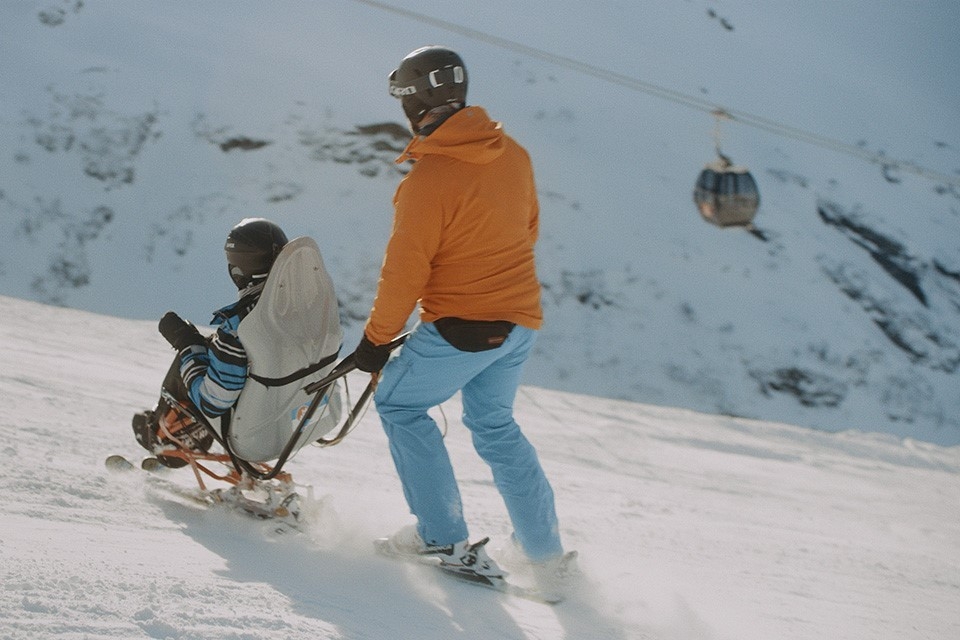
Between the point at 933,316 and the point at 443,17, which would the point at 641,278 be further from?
the point at 443,17

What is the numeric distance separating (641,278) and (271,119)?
232 inches

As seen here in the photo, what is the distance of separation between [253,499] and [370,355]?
39.6 inches

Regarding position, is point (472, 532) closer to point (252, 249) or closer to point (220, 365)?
point (220, 365)

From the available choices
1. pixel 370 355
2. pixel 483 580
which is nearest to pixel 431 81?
pixel 370 355

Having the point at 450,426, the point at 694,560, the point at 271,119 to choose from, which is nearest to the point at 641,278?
the point at 271,119

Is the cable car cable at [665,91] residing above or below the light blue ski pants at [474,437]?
above

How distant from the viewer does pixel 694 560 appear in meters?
4.53

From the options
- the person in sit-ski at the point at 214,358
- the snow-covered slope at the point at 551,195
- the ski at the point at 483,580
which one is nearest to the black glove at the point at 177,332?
the person in sit-ski at the point at 214,358

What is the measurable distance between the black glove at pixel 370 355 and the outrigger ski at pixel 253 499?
772mm

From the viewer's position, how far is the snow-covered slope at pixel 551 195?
1248cm

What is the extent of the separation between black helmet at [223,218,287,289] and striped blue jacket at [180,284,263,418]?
6 centimetres

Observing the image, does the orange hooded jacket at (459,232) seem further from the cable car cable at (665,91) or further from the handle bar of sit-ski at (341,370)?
the cable car cable at (665,91)

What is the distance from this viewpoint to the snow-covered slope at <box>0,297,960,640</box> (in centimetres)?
263

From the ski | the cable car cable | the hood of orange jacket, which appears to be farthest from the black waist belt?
the cable car cable
